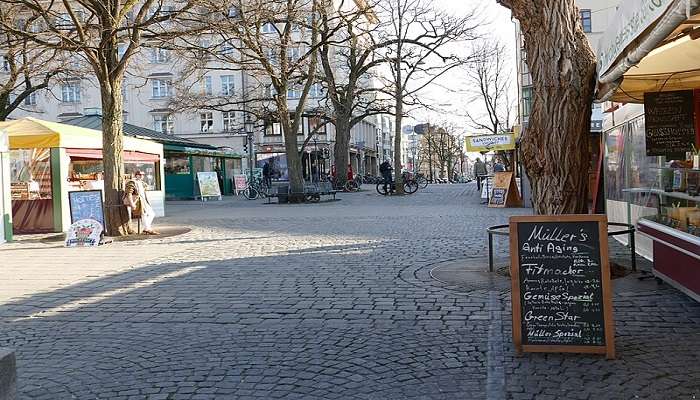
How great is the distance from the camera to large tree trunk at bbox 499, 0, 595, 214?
722cm

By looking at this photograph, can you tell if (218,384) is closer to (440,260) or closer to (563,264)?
(563,264)

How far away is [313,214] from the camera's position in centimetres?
1998

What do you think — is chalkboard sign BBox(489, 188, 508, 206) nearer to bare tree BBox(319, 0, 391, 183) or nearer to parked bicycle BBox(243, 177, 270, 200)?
bare tree BBox(319, 0, 391, 183)

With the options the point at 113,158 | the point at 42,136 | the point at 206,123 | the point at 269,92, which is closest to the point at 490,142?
the point at 113,158

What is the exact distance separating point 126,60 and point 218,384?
11.4 m

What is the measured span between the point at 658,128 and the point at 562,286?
14.5 ft

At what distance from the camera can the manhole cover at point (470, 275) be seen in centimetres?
759

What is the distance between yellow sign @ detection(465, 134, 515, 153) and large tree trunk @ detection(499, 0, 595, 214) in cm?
1809

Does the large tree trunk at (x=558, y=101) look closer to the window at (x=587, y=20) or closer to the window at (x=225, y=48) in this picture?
the window at (x=225, y=48)

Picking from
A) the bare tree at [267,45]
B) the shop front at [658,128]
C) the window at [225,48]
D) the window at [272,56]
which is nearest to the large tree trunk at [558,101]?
the shop front at [658,128]

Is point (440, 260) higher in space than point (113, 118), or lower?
lower

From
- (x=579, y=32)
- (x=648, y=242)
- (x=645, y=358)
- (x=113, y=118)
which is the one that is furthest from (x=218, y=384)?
(x=113, y=118)

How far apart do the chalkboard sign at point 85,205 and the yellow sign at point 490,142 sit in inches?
604

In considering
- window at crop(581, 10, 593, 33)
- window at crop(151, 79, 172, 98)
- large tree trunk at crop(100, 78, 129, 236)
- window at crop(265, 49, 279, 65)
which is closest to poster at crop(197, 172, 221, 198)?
window at crop(265, 49, 279, 65)
